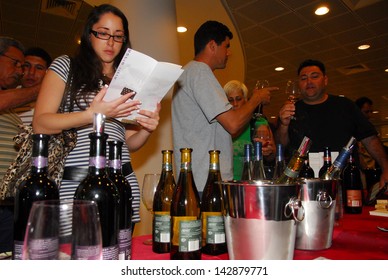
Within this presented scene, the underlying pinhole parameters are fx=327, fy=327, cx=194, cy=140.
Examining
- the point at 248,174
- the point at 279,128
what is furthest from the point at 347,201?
the point at 279,128

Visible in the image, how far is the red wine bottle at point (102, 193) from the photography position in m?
0.55

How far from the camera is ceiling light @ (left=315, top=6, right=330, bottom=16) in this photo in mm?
3840

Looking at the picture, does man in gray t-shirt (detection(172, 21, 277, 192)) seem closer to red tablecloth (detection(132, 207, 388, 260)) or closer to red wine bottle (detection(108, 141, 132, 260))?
red tablecloth (detection(132, 207, 388, 260))

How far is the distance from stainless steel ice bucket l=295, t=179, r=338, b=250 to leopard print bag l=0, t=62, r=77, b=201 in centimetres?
63

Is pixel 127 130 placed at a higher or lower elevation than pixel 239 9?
lower

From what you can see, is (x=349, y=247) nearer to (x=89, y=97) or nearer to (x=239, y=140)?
(x=89, y=97)

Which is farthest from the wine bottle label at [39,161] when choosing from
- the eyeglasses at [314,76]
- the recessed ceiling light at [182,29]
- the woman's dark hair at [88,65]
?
the recessed ceiling light at [182,29]

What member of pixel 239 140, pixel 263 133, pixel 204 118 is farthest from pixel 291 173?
pixel 239 140

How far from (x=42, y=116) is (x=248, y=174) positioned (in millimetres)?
729

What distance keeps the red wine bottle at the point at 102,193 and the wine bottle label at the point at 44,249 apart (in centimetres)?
18

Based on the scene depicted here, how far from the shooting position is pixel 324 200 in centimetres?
75

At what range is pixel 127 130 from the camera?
1.29m

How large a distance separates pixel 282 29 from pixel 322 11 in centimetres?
60
